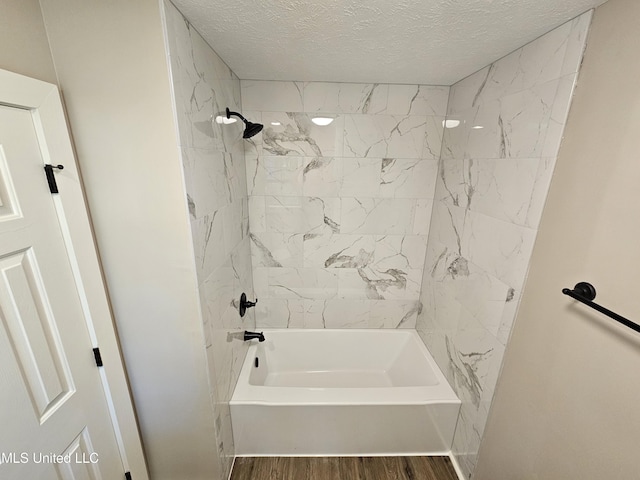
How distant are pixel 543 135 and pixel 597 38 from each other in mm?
305

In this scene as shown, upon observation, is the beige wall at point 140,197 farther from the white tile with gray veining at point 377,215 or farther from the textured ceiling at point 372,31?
the white tile with gray veining at point 377,215

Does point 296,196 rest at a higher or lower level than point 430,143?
lower

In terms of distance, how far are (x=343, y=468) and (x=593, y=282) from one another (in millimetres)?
1663

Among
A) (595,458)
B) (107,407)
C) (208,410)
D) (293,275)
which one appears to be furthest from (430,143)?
(107,407)

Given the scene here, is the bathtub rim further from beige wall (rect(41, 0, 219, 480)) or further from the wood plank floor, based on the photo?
the wood plank floor

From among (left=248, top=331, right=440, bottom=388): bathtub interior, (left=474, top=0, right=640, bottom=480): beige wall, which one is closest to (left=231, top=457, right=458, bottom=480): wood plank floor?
(left=248, top=331, right=440, bottom=388): bathtub interior

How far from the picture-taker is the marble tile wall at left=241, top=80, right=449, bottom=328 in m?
1.78

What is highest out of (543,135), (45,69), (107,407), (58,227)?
(45,69)

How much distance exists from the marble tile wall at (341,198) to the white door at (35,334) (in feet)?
3.89

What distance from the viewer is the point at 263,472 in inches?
61.6

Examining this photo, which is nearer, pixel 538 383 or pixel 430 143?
pixel 538 383

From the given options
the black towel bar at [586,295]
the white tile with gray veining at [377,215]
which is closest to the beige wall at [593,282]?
the black towel bar at [586,295]

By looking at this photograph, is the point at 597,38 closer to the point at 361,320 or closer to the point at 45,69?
the point at 45,69

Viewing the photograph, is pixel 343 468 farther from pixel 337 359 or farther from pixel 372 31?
pixel 372 31
